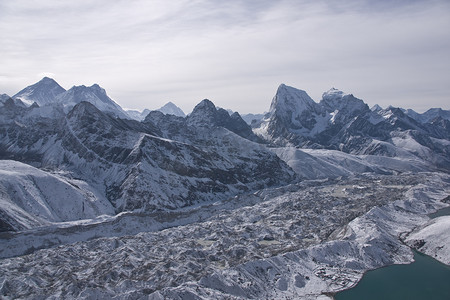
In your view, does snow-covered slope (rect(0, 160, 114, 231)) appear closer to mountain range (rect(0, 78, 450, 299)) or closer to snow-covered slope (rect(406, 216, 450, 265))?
mountain range (rect(0, 78, 450, 299))

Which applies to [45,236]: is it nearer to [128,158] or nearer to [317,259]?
[128,158]

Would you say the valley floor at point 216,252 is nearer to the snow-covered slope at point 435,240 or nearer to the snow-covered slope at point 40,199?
the snow-covered slope at point 435,240

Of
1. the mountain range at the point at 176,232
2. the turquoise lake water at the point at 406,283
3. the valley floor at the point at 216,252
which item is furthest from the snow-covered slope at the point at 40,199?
the turquoise lake water at the point at 406,283

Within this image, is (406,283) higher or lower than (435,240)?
lower

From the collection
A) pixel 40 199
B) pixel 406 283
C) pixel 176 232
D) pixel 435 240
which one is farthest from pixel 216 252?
pixel 40 199

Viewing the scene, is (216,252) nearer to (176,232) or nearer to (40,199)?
(176,232)
